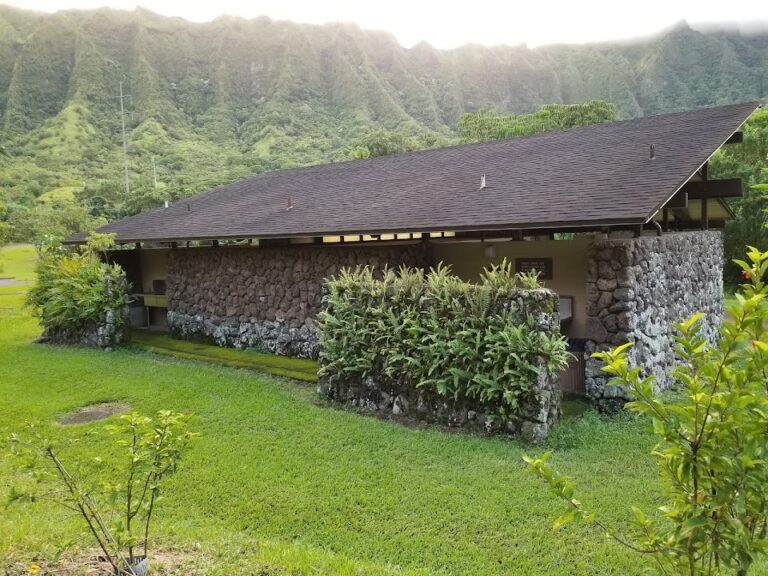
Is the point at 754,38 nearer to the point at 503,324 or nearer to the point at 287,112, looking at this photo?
the point at 287,112

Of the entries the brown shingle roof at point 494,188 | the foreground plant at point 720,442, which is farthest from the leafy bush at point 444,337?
the foreground plant at point 720,442

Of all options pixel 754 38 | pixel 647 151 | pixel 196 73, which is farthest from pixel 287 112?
pixel 647 151

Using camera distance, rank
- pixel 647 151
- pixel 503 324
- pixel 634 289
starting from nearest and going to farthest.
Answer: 1. pixel 503 324
2. pixel 634 289
3. pixel 647 151

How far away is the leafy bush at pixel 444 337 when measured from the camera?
268 inches

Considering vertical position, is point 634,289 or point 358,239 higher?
point 358,239

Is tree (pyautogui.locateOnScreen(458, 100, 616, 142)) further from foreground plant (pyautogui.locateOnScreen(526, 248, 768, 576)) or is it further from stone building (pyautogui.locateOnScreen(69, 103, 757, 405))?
foreground plant (pyautogui.locateOnScreen(526, 248, 768, 576))

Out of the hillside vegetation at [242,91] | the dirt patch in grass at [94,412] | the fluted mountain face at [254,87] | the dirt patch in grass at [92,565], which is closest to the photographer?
the dirt patch in grass at [92,565]

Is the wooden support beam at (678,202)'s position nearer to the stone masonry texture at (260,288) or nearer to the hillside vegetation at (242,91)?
the stone masonry texture at (260,288)

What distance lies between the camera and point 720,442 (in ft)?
6.68

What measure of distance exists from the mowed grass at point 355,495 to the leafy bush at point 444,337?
73 cm

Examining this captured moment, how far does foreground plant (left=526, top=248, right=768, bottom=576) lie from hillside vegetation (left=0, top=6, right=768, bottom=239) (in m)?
37.7

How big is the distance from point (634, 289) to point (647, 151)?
3.13m

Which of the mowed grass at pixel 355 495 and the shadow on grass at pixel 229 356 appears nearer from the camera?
the mowed grass at pixel 355 495

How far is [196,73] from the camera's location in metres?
72.4
